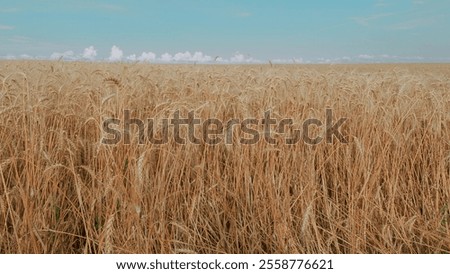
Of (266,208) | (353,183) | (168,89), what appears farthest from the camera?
(168,89)

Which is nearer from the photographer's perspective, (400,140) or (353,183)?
(353,183)

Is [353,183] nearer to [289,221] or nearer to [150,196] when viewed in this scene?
[289,221]

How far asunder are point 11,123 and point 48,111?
15.8 inches

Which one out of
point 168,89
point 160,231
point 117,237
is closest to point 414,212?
point 160,231

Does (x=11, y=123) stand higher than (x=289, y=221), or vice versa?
(x=11, y=123)

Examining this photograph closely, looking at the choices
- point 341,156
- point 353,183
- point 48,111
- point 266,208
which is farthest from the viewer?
point 48,111

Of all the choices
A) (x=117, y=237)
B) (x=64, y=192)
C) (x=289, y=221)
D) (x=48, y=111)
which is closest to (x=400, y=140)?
(x=289, y=221)

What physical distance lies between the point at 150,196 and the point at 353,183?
1168 millimetres

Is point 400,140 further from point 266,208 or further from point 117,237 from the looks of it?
point 117,237

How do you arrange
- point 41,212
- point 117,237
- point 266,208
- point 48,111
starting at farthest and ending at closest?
point 48,111
point 266,208
point 41,212
point 117,237

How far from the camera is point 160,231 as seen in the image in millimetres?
1791

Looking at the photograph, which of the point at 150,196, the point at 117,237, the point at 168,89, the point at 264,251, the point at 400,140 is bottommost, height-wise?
the point at 264,251

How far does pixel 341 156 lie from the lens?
8.20ft

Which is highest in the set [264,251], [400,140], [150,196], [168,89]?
[168,89]
